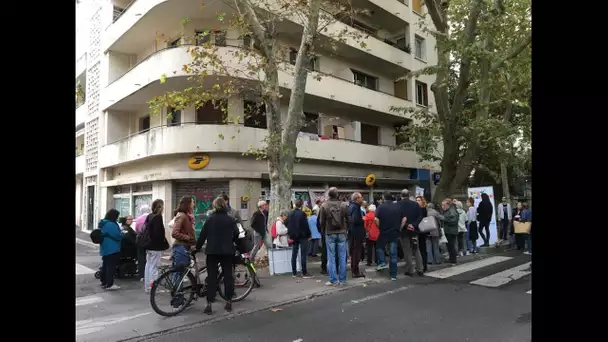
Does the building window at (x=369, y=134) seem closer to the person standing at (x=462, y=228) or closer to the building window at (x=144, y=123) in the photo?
the person standing at (x=462, y=228)

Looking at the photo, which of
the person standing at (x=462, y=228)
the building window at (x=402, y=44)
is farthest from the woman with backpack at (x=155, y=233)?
the building window at (x=402, y=44)

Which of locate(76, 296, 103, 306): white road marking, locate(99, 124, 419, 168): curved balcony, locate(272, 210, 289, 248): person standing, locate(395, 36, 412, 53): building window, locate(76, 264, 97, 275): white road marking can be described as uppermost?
locate(395, 36, 412, 53): building window

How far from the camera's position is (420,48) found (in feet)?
85.1

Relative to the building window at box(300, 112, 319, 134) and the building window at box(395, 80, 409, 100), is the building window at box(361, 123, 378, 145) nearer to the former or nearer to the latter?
the building window at box(395, 80, 409, 100)

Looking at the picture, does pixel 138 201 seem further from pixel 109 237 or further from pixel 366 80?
pixel 366 80

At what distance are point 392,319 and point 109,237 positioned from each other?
575cm

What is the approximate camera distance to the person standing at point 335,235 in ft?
28.2

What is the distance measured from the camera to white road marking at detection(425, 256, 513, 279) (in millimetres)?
9641

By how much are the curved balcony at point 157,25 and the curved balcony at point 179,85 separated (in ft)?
5.81

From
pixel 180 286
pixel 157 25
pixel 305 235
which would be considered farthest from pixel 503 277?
pixel 157 25

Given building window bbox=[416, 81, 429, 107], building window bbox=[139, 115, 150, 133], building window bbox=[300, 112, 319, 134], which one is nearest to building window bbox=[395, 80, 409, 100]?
building window bbox=[416, 81, 429, 107]

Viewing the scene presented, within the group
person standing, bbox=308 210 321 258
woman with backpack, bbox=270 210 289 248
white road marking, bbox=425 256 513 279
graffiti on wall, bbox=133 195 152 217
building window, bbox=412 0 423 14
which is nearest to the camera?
white road marking, bbox=425 256 513 279

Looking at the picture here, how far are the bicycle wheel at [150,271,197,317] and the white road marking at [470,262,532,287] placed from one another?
18.6 ft
